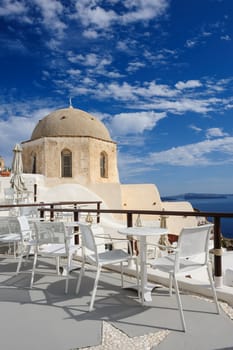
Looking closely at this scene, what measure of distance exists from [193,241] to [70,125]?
22623mm

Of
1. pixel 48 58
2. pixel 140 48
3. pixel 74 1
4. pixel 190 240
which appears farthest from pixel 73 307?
pixel 48 58

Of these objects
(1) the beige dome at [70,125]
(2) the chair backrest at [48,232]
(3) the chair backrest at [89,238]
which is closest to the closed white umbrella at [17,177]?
(2) the chair backrest at [48,232]

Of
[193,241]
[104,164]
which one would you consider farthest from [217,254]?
[104,164]

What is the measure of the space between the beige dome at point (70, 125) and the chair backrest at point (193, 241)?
71.6 ft

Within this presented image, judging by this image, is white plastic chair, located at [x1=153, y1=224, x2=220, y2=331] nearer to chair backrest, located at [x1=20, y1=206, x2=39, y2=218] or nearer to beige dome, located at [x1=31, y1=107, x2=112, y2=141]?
chair backrest, located at [x1=20, y1=206, x2=39, y2=218]

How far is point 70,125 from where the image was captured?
2469cm

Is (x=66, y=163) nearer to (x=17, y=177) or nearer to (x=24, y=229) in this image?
(x=17, y=177)

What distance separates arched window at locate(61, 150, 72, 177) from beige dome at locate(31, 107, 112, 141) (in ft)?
5.05

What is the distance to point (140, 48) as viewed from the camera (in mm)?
13781

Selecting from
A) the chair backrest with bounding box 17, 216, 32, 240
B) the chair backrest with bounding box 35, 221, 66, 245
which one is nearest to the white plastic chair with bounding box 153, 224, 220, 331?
the chair backrest with bounding box 35, 221, 66, 245

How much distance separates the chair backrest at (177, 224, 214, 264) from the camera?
2.97 meters

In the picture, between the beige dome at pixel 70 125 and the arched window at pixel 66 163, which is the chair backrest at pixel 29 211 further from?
the beige dome at pixel 70 125

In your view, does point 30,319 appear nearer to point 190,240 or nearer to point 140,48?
point 190,240

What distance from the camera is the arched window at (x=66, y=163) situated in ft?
78.7
